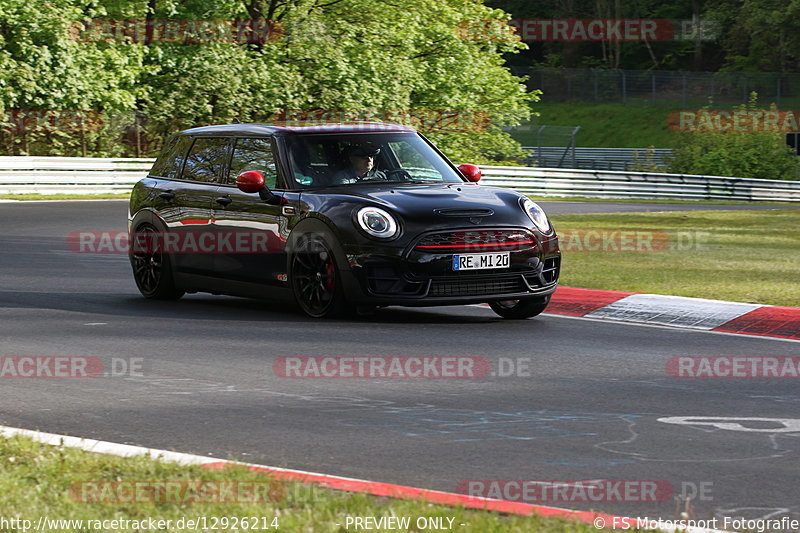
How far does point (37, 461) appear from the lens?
19.4 feet

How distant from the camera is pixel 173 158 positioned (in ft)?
42.4

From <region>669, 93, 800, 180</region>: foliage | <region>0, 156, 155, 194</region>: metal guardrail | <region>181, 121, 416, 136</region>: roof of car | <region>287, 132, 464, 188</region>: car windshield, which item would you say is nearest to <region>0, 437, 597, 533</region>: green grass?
<region>287, 132, 464, 188</region>: car windshield

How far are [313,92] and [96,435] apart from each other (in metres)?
33.0

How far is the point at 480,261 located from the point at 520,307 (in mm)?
1097

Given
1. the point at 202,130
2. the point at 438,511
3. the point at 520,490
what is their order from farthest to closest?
1. the point at 202,130
2. the point at 520,490
3. the point at 438,511

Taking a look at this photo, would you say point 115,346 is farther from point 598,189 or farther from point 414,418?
point 598,189

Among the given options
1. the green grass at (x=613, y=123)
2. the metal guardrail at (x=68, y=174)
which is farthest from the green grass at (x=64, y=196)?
the green grass at (x=613, y=123)

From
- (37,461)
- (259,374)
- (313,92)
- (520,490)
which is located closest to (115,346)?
(259,374)

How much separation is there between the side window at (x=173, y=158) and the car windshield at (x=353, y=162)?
153 centimetres

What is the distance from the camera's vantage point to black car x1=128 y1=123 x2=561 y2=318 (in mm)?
10555

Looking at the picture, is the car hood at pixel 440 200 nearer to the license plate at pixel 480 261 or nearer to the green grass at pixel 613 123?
the license plate at pixel 480 261

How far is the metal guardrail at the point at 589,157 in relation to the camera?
58.2m

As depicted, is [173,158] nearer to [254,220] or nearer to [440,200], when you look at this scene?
[254,220]

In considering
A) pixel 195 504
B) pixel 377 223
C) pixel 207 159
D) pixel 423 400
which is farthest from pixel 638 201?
pixel 195 504
